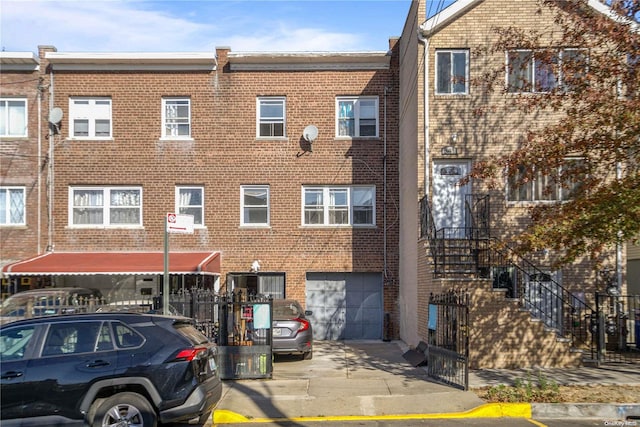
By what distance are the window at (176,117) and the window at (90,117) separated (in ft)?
5.96

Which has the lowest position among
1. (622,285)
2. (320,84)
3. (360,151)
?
(622,285)

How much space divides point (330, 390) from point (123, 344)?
4.42 meters

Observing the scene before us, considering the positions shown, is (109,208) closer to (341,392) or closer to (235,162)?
(235,162)

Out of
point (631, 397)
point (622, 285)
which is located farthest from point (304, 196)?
point (631, 397)

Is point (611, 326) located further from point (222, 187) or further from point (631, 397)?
point (222, 187)

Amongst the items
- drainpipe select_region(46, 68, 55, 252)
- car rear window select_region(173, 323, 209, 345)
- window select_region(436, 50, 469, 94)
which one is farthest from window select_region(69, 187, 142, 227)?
car rear window select_region(173, 323, 209, 345)

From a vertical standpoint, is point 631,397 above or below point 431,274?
below

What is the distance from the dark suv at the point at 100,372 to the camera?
7422 mm

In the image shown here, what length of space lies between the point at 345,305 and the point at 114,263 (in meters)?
7.06

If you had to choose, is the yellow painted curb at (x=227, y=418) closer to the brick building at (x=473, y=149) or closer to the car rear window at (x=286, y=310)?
the car rear window at (x=286, y=310)

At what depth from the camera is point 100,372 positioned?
759 centimetres

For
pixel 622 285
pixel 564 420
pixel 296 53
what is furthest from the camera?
pixel 296 53

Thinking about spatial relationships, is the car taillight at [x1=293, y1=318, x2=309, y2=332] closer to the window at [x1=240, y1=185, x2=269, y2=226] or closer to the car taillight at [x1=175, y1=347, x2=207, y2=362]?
the window at [x1=240, y1=185, x2=269, y2=226]

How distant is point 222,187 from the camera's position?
19.8 metres
